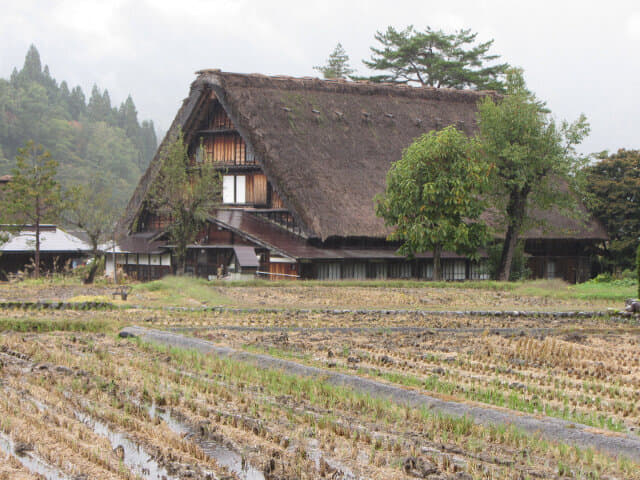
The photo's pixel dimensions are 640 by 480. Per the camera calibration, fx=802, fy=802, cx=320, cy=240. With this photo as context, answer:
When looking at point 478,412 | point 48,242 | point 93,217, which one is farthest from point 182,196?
point 478,412

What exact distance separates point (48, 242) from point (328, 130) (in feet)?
47.7

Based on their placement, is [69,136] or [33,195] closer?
[33,195]

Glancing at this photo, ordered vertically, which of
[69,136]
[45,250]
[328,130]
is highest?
[69,136]

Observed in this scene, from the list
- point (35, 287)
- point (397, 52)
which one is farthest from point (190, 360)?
point (397, 52)

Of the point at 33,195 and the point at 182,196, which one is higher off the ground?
the point at 33,195

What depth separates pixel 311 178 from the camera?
30891 millimetres

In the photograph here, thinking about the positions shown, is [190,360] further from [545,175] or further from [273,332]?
[545,175]

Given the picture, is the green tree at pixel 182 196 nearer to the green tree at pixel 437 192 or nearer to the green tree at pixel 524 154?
the green tree at pixel 437 192

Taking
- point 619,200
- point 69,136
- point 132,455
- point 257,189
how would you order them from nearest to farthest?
point 132,455 < point 257,189 < point 619,200 < point 69,136

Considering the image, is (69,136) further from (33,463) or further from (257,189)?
(33,463)

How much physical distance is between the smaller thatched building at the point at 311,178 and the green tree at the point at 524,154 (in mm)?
2202

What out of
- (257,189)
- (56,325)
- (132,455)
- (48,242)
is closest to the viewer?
(132,455)

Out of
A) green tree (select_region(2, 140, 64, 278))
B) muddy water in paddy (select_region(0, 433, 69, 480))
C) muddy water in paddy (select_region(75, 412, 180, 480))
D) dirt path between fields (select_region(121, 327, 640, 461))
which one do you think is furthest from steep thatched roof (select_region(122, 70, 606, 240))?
muddy water in paddy (select_region(0, 433, 69, 480))

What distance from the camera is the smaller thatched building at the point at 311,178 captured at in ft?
98.2
